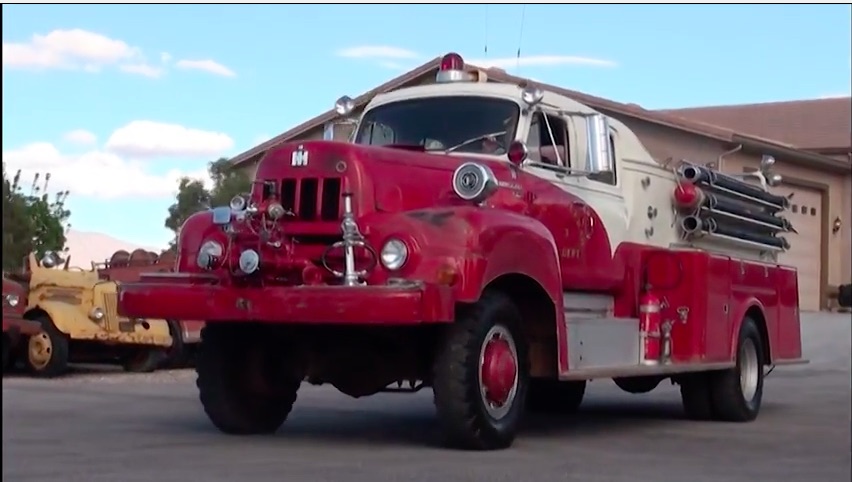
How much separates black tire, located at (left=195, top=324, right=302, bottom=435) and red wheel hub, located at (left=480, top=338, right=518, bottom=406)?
1.58 m

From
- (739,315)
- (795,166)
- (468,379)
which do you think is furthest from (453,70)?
(795,166)

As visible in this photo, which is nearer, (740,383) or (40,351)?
(740,383)

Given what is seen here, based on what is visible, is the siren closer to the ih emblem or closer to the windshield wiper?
the windshield wiper

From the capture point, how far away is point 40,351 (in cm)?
1627

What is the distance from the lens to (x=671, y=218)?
12.1m

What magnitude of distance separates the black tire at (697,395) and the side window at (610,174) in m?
2.16

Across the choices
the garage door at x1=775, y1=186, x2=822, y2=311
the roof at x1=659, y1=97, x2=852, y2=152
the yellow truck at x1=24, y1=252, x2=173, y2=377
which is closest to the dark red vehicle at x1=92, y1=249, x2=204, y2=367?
the yellow truck at x1=24, y1=252, x2=173, y2=377

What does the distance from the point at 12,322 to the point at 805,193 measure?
62.2 feet

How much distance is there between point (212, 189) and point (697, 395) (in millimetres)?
11656

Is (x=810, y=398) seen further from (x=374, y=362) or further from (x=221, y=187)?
(x=221, y=187)

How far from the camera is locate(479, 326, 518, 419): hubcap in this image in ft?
28.9

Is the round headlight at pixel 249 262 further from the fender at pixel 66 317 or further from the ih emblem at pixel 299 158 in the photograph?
the fender at pixel 66 317

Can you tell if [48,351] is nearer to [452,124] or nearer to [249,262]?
[452,124]

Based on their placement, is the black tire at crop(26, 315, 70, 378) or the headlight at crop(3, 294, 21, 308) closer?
the black tire at crop(26, 315, 70, 378)
